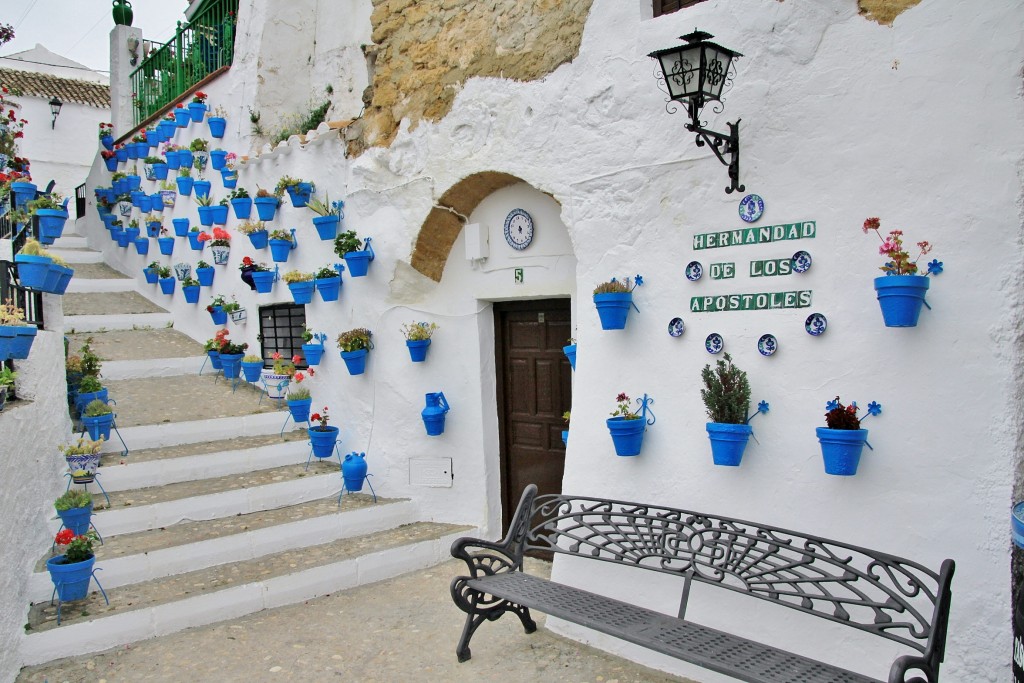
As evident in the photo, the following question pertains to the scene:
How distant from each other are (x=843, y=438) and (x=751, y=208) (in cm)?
138

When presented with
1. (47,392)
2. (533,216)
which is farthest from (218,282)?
(533,216)

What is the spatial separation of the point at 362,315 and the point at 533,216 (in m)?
2.16

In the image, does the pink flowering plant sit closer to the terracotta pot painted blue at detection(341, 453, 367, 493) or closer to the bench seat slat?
the bench seat slat

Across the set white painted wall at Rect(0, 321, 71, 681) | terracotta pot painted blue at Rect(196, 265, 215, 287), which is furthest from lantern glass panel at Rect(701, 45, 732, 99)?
terracotta pot painted blue at Rect(196, 265, 215, 287)

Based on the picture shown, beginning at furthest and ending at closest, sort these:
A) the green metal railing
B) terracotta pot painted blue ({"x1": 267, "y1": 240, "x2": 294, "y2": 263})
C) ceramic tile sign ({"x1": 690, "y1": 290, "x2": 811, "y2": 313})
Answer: the green metal railing, terracotta pot painted blue ({"x1": 267, "y1": 240, "x2": 294, "y2": 263}), ceramic tile sign ({"x1": 690, "y1": 290, "x2": 811, "y2": 313})

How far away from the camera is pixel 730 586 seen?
3.92m

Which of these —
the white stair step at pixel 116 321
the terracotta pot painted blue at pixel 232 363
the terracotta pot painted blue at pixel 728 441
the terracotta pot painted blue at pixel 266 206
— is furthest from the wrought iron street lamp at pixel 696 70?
the white stair step at pixel 116 321

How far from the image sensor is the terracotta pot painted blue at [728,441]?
4.25m

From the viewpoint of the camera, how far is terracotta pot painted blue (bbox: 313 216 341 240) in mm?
7345

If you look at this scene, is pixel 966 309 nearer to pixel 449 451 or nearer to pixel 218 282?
pixel 449 451

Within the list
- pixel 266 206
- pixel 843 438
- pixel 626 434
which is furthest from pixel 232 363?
pixel 843 438

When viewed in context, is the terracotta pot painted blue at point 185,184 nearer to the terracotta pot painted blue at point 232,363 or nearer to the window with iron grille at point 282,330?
the window with iron grille at point 282,330

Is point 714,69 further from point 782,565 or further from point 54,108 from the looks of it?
point 54,108

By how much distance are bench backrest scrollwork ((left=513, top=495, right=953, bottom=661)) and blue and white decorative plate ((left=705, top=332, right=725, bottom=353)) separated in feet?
3.14
